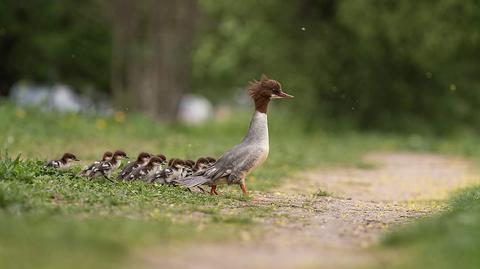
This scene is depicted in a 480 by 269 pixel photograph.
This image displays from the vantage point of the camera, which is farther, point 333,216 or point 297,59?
point 297,59

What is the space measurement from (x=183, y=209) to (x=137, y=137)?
14.1 meters

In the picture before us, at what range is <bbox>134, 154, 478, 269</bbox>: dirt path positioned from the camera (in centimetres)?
761

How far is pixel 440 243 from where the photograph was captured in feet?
25.4

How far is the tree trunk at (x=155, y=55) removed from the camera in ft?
106

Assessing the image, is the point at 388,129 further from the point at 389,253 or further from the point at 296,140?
the point at 389,253

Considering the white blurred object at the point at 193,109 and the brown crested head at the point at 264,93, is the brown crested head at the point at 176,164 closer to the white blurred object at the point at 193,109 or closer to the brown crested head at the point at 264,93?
the brown crested head at the point at 264,93

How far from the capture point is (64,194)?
10781 millimetres

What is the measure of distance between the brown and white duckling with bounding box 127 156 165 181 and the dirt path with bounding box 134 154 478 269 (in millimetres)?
1470

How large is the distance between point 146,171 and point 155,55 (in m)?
19.9

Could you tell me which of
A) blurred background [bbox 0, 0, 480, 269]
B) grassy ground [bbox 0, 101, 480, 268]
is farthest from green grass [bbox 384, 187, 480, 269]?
grassy ground [bbox 0, 101, 480, 268]

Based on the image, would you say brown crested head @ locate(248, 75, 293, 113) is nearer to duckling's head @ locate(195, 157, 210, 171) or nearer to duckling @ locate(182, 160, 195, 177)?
duckling's head @ locate(195, 157, 210, 171)

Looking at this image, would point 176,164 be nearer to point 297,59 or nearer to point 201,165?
point 201,165

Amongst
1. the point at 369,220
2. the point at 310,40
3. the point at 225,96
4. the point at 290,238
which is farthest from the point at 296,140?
the point at 225,96

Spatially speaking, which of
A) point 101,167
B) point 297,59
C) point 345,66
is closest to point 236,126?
point 297,59
